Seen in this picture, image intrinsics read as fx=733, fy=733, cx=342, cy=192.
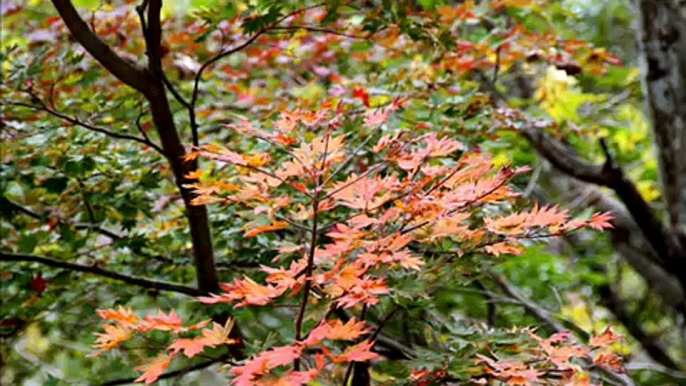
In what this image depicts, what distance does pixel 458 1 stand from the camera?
2949 mm

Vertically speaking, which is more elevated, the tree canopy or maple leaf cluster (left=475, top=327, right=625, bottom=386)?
the tree canopy

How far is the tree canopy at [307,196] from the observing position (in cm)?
105

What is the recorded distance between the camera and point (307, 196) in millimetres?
1146

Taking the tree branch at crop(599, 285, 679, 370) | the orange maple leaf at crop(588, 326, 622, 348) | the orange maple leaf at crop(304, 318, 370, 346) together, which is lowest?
the tree branch at crop(599, 285, 679, 370)

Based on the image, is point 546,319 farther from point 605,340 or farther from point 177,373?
point 177,373

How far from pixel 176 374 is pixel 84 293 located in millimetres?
460

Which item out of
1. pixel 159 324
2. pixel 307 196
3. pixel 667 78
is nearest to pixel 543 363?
pixel 307 196

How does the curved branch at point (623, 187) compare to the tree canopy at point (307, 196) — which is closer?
the tree canopy at point (307, 196)

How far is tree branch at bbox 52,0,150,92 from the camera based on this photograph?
1.21 meters

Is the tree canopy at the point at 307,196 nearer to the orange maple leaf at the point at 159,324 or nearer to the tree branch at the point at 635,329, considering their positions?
the orange maple leaf at the point at 159,324

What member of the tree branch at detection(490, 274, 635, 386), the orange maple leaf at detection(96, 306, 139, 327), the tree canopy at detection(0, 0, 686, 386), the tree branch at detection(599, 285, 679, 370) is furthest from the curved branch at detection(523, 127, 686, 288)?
the orange maple leaf at detection(96, 306, 139, 327)

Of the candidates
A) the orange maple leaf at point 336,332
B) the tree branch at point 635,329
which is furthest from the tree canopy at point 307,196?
the tree branch at point 635,329

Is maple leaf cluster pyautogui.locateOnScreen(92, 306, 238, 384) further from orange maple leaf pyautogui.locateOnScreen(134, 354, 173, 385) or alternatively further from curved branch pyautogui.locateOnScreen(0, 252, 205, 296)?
curved branch pyautogui.locateOnScreen(0, 252, 205, 296)

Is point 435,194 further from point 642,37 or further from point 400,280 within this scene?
point 642,37
